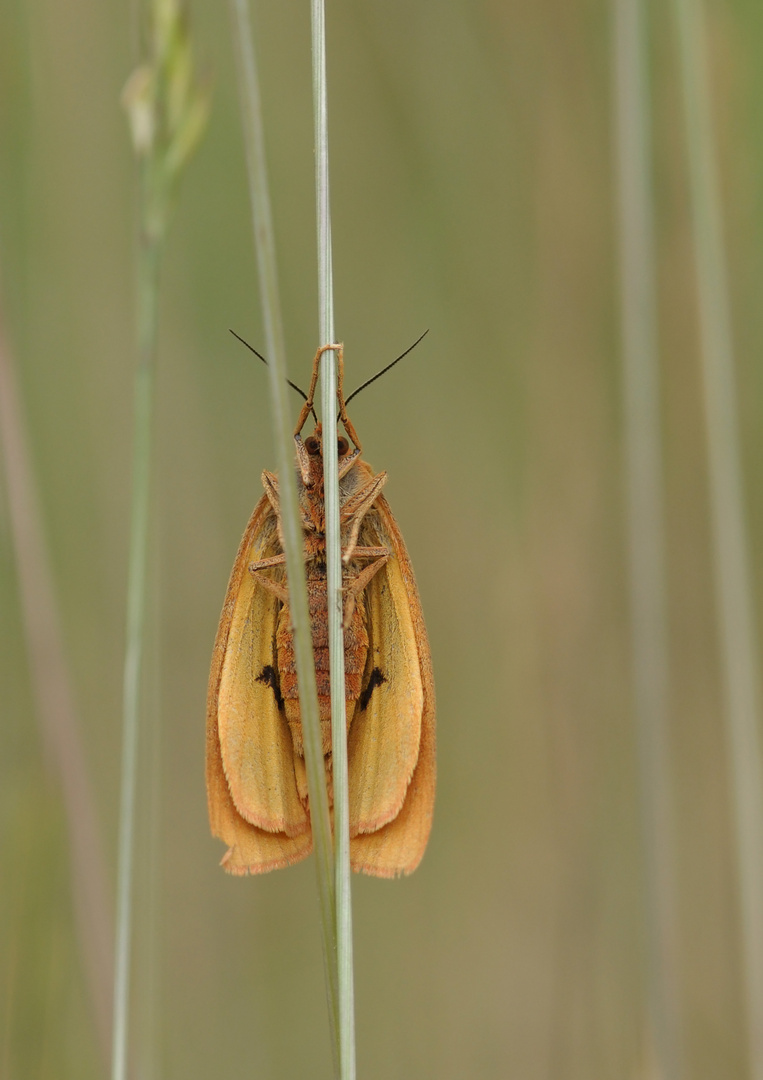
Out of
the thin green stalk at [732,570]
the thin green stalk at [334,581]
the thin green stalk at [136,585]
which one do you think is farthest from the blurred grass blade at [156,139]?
the thin green stalk at [732,570]

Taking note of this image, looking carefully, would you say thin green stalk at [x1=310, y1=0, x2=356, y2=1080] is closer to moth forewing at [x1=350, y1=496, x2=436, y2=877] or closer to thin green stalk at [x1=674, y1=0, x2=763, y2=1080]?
moth forewing at [x1=350, y1=496, x2=436, y2=877]

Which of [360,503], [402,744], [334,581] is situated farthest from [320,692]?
[334,581]

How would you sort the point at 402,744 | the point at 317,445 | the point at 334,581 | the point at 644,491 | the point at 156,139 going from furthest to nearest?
the point at 644,491, the point at 317,445, the point at 402,744, the point at 334,581, the point at 156,139

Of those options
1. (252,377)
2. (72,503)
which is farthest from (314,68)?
(72,503)

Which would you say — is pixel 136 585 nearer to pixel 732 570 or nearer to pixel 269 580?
pixel 269 580

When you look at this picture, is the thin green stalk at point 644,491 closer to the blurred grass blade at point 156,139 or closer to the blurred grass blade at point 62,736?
Result: the blurred grass blade at point 62,736

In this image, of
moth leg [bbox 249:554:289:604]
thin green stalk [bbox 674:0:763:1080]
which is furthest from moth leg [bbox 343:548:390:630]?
thin green stalk [bbox 674:0:763:1080]
